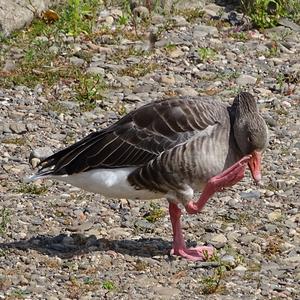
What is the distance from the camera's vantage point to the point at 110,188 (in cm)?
803

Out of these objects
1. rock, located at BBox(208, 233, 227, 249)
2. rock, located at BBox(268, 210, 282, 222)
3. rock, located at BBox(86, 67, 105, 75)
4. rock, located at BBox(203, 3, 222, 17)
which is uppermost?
rock, located at BBox(208, 233, 227, 249)

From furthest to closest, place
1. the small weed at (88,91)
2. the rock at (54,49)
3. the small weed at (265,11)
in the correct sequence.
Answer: the small weed at (265,11) → the rock at (54,49) → the small weed at (88,91)

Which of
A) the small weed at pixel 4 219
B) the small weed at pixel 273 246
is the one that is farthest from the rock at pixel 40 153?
the small weed at pixel 273 246

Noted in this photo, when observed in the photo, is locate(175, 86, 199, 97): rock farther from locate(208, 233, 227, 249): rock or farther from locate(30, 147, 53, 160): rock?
locate(208, 233, 227, 249): rock

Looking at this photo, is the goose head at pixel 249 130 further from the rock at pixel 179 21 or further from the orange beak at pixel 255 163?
the rock at pixel 179 21

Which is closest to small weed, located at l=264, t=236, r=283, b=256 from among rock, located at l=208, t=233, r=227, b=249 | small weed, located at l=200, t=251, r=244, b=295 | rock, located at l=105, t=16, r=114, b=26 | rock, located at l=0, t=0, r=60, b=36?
small weed, located at l=200, t=251, r=244, b=295

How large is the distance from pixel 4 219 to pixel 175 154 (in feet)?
5.78

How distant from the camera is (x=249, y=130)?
798 cm

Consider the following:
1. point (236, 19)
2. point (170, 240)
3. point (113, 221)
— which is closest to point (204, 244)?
point (170, 240)

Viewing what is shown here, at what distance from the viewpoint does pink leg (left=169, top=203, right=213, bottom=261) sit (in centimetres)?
821

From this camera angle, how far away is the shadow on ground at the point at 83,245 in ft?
27.1

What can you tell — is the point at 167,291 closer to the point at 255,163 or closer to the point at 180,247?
the point at 180,247

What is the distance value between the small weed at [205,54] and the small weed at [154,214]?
14.5 ft

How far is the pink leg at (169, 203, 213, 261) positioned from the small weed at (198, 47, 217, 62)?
5223mm
